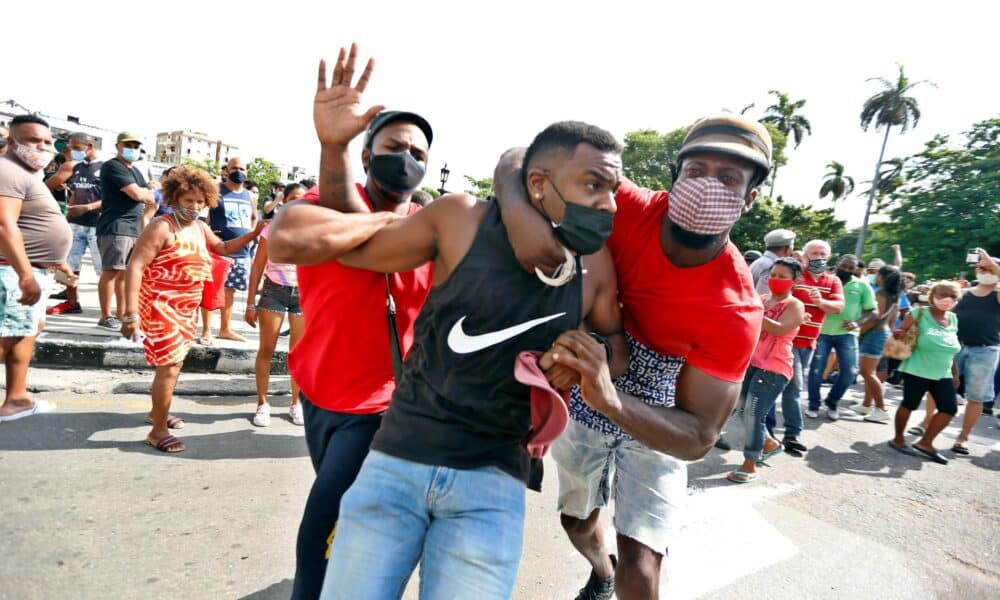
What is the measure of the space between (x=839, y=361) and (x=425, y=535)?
23.4 feet

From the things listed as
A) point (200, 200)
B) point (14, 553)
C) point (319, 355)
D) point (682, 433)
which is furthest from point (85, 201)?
point (682, 433)

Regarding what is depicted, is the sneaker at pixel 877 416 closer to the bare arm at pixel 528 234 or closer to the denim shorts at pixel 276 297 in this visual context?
the denim shorts at pixel 276 297

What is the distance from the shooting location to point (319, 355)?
1986mm

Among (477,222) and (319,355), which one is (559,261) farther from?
(319,355)

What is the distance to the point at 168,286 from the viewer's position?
12.3 feet

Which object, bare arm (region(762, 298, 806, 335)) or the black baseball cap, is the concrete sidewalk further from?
bare arm (region(762, 298, 806, 335))

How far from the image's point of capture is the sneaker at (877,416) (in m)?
7.26

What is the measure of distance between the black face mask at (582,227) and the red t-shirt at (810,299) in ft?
17.2

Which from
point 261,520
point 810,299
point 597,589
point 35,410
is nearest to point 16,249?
point 35,410

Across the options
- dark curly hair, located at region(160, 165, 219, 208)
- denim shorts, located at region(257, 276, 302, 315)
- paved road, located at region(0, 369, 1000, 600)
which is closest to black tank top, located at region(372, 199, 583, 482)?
paved road, located at region(0, 369, 1000, 600)

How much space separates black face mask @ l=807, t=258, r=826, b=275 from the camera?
19.8ft

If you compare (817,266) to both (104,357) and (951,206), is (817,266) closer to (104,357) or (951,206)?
(104,357)

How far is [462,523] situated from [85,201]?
7.61m

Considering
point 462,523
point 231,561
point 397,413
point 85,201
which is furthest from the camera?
point 85,201
